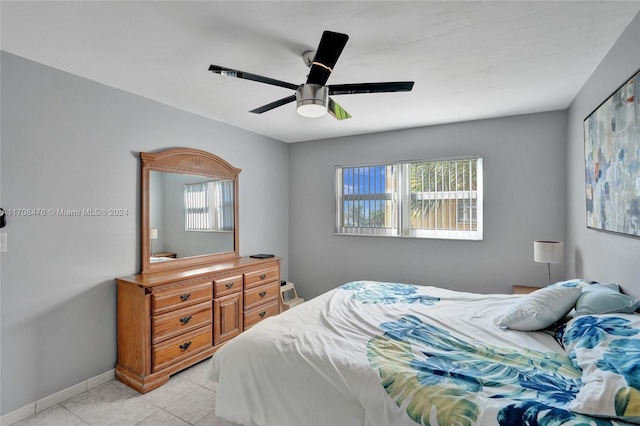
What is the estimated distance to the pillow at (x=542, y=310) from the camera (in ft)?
6.07

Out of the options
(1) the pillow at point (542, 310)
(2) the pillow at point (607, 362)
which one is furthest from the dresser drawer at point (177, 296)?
(2) the pillow at point (607, 362)

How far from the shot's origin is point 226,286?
319cm

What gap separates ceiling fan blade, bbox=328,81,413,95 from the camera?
1.93m

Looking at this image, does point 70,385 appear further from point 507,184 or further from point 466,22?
point 507,184

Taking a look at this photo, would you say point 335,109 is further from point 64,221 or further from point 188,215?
point 64,221

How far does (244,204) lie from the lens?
4.15m

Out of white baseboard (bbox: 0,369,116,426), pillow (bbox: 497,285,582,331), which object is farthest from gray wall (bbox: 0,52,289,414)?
pillow (bbox: 497,285,582,331)

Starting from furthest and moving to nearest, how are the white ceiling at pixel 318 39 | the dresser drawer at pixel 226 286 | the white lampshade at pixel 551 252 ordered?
the dresser drawer at pixel 226 286 → the white lampshade at pixel 551 252 → the white ceiling at pixel 318 39

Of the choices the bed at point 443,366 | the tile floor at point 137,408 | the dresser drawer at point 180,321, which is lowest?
the tile floor at point 137,408

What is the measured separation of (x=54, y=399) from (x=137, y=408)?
66 centimetres

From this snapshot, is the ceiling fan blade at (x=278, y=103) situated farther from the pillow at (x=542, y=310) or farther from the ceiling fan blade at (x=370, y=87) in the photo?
the pillow at (x=542, y=310)

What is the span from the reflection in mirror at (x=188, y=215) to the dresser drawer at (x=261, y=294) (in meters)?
0.65

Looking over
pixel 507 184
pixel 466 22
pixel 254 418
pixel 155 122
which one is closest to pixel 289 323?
pixel 254 418

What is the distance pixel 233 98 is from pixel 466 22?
206cm
